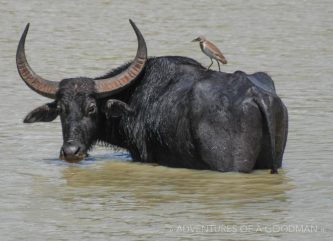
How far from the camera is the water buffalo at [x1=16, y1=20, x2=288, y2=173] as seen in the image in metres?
11.1

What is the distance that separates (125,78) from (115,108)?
28 cm

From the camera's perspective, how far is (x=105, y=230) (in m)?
9.24

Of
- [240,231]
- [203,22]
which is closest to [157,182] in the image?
[240,231]

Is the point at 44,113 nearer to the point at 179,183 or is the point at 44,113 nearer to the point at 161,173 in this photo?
the point at 161,173

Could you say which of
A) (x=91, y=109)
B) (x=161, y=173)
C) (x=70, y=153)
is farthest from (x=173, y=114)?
(x=70, y=153)

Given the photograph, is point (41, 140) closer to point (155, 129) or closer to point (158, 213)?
point (155, 129)

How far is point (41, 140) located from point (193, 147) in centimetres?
229

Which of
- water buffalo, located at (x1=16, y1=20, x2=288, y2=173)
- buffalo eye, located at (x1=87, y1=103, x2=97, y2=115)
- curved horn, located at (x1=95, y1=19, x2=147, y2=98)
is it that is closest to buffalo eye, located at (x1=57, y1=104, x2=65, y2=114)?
water buffalo, located at (x1=16, y1=20, x2=288, y2=173)

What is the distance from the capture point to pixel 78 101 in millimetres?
11727

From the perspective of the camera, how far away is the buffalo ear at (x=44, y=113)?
11945 mm

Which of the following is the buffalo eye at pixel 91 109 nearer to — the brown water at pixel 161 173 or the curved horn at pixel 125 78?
the curved horn at pixel 125 78

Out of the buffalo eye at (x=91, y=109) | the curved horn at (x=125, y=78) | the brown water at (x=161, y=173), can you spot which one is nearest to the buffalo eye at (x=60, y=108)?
the buffalo eye at (x=91, y=109)

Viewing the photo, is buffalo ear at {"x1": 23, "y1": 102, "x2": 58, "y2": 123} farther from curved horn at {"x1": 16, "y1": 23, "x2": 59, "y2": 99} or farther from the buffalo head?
curved horn at {"x1": 16, "y1": 23, "x2": 59, "y2": 99}

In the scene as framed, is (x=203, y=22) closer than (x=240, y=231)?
No
